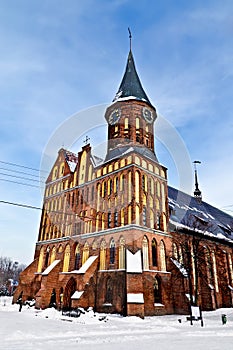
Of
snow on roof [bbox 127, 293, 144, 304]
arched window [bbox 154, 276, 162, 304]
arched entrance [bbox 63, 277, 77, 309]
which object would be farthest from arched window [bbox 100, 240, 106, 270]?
arched window [bbox 154, 276, 162, 304]

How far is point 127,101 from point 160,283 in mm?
19267

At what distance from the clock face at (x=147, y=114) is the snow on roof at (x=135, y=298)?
18881 millimetres

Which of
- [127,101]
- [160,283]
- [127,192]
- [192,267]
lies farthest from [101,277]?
[127,101]

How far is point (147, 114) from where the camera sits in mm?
31828

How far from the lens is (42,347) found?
9023 millimetres

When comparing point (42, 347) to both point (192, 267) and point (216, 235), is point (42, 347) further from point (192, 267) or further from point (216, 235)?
point (216, 235)

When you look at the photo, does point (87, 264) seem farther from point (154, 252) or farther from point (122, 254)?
point (154, 252)

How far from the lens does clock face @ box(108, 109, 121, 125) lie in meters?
31.6

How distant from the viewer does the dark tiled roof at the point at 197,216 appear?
1209 inches

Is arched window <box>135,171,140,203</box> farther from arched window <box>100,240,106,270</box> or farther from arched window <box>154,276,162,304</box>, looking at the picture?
arched window <box>154,276,162,304</box>

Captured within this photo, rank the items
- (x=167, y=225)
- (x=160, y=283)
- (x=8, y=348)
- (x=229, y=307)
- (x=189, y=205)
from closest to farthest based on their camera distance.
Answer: (x=8, y=348), (x=160, y=283), (x=167, y=225), (x=229, y=307), (x=189, y=205)

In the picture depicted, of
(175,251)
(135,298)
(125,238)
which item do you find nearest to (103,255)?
(125,238)

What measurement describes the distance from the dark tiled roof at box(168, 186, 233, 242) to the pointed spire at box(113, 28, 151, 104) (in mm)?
13000

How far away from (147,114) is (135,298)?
19854mm
